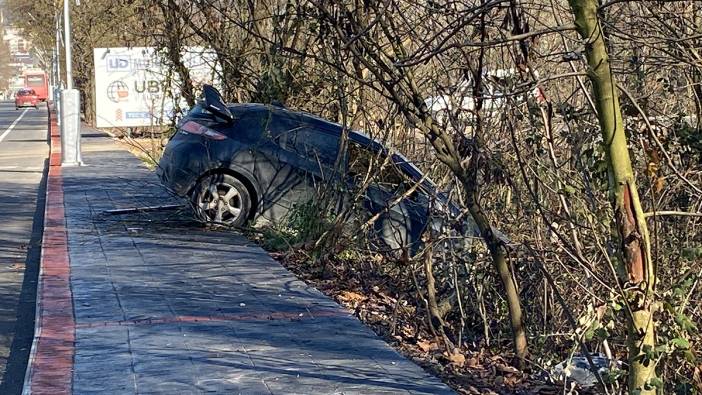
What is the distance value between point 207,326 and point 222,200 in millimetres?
4499

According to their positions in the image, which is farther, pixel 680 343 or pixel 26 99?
pixel 26 99

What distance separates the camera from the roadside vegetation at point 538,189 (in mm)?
5020

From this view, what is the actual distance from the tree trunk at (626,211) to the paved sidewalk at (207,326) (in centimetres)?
143

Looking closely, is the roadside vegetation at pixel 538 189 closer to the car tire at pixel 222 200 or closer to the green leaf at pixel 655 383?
the green leaf at pixel 655 383

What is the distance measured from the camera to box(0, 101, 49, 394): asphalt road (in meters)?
7.57

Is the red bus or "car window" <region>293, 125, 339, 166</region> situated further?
the red bus

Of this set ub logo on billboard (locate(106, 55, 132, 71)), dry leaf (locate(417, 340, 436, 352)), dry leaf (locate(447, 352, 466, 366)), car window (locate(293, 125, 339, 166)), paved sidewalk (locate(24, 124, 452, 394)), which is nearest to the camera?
paved sidewalk (locate(24, 124, 452, 394))

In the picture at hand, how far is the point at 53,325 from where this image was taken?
7.70 metres

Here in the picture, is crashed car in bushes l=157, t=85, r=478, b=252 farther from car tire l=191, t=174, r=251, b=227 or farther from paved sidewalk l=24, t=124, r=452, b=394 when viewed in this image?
paved sidewalk l=24, t=124, r=452, b=394

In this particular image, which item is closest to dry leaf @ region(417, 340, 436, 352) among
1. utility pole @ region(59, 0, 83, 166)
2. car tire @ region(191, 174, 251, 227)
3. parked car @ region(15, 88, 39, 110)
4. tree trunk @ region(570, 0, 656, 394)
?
tree trunk @ region(570, 0, 656, 394)

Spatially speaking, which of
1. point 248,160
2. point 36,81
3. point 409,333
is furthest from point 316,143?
point 36,81

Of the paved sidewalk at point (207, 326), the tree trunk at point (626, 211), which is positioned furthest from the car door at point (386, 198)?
the tree trunk at point (626, 211)

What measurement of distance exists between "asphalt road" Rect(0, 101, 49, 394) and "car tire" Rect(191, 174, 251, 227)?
1.88m

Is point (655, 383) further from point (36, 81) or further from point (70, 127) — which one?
point (36, 81)
